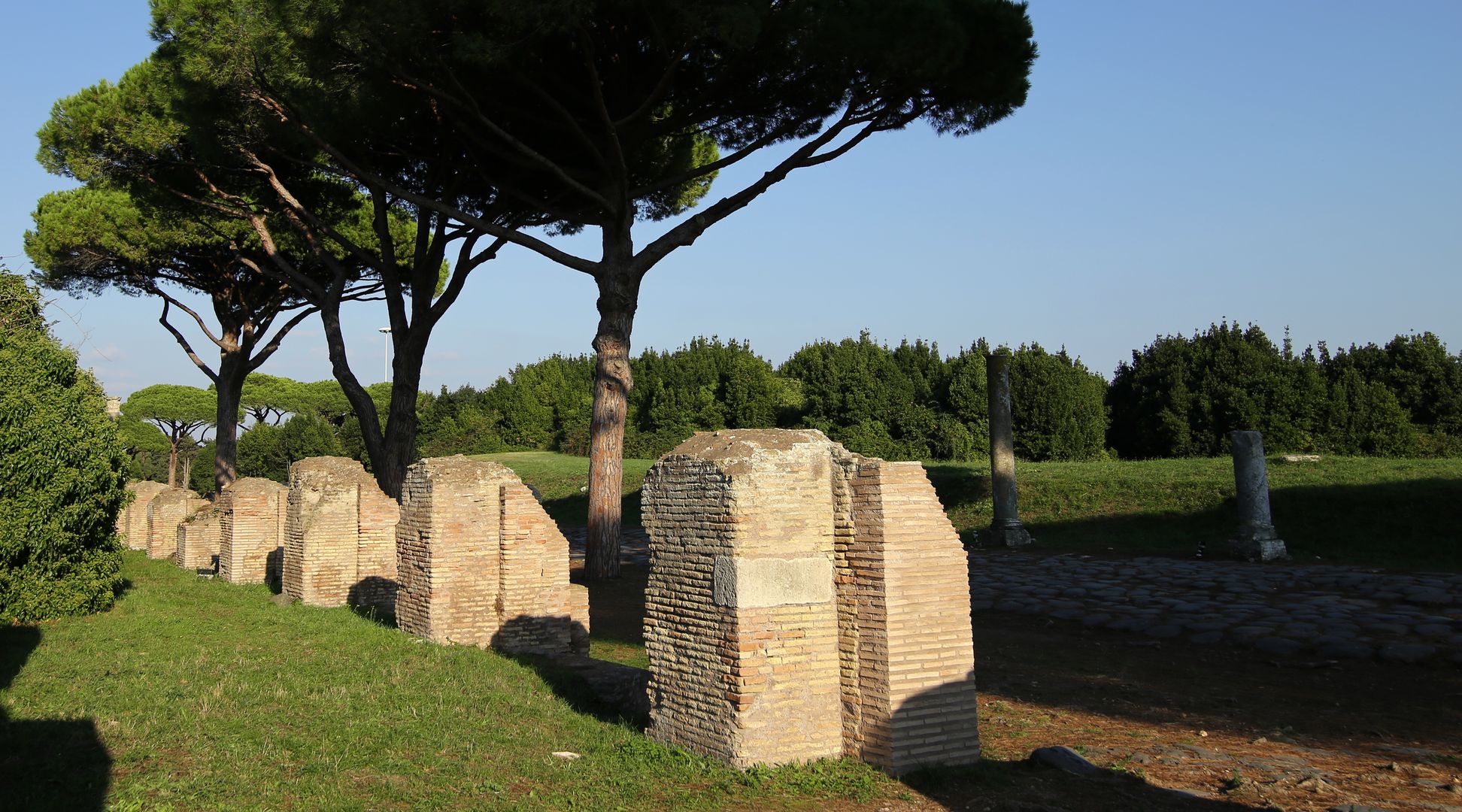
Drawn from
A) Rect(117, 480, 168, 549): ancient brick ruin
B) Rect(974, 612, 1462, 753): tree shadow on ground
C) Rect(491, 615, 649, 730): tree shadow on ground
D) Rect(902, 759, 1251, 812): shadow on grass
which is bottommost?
Rect(974, 612, 1462, 753): tree shadow on ground

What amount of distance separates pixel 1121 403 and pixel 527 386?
2493cm

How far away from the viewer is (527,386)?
4491 cm

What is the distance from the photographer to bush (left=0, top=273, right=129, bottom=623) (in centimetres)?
935

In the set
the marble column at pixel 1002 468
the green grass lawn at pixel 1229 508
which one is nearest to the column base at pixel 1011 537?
the marble column at pixel 1002 468

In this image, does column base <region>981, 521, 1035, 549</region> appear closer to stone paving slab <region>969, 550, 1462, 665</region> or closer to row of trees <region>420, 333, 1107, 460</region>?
stone paving slab <region>969, 550, 1462, 665</region>

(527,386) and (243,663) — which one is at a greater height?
(527,386)

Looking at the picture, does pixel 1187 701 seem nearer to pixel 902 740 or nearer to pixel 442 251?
pixel 902 740

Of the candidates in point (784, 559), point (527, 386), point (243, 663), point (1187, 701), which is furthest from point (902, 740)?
point (527, 386)

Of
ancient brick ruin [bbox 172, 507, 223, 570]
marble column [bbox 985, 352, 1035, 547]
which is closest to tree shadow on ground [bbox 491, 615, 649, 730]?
marble column [bbox 985, 352, 1035, 547]

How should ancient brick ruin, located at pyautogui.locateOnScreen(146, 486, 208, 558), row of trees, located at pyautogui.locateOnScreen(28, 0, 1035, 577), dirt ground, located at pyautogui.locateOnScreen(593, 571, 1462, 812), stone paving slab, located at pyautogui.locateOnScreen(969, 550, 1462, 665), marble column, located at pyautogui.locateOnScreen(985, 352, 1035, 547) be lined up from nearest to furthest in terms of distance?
dirt ground, located at pyautogui.locateOnScreen(593, 571, 1462, 812), stone paving slab, located at pyautogui.locateOnScreen(969, 550, 1462, 665), row of trees, located at pyautogui.locateOnScreen(28, 0, 1035, 577), marble column, located at pyautogui.locateOnScreen(985, 352, 1035, 547), ancient brick ruin, located at pyautogui.locateOnScreen(146, 486, 208, 558)

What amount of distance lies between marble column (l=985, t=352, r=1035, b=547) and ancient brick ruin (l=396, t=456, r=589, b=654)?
935 cm

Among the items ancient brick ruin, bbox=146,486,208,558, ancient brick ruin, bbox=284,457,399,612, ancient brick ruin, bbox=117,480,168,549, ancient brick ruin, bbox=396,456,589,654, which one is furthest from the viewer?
ancient brick ruin, bbox=117,480,168,549

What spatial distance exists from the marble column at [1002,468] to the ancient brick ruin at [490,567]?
9354 mm

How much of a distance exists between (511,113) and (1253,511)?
11067 mm
